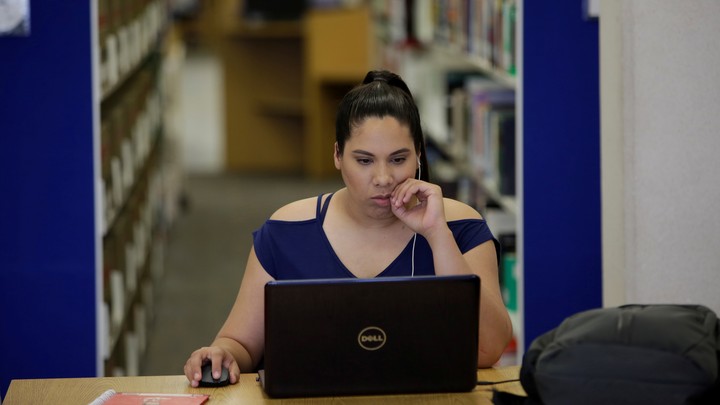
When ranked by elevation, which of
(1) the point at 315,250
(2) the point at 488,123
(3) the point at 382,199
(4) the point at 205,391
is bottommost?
(4) the point at 205,391

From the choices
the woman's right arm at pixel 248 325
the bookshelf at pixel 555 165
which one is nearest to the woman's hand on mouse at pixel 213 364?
the woman's right arm at pixel 248 325

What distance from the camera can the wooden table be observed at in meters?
2.04

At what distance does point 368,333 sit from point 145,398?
0.43 metres

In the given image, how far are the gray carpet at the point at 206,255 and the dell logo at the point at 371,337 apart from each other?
2.95 metres

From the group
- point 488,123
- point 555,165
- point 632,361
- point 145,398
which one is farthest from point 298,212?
point 488,123

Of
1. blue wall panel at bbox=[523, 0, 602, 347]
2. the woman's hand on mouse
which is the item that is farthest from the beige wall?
the woman's hand on mouse

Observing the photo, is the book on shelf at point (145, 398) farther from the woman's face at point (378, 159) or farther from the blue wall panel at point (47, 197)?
the blue wall panel at point (47, 197)

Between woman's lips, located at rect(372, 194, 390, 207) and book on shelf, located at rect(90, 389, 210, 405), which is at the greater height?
woman's lips, located at rect(372, 194, 390, 207)

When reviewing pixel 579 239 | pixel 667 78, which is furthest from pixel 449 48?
pixel 667 78

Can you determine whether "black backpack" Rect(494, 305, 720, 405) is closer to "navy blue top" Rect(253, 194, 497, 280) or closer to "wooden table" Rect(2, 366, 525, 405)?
"wooden table" Rect(2, 366, 525, 405)

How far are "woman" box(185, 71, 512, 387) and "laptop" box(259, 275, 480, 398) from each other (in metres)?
0.35

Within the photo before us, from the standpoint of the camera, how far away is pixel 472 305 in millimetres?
1984

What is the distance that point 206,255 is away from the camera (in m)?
7.05

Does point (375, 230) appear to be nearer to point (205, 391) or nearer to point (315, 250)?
point (315, 250)
